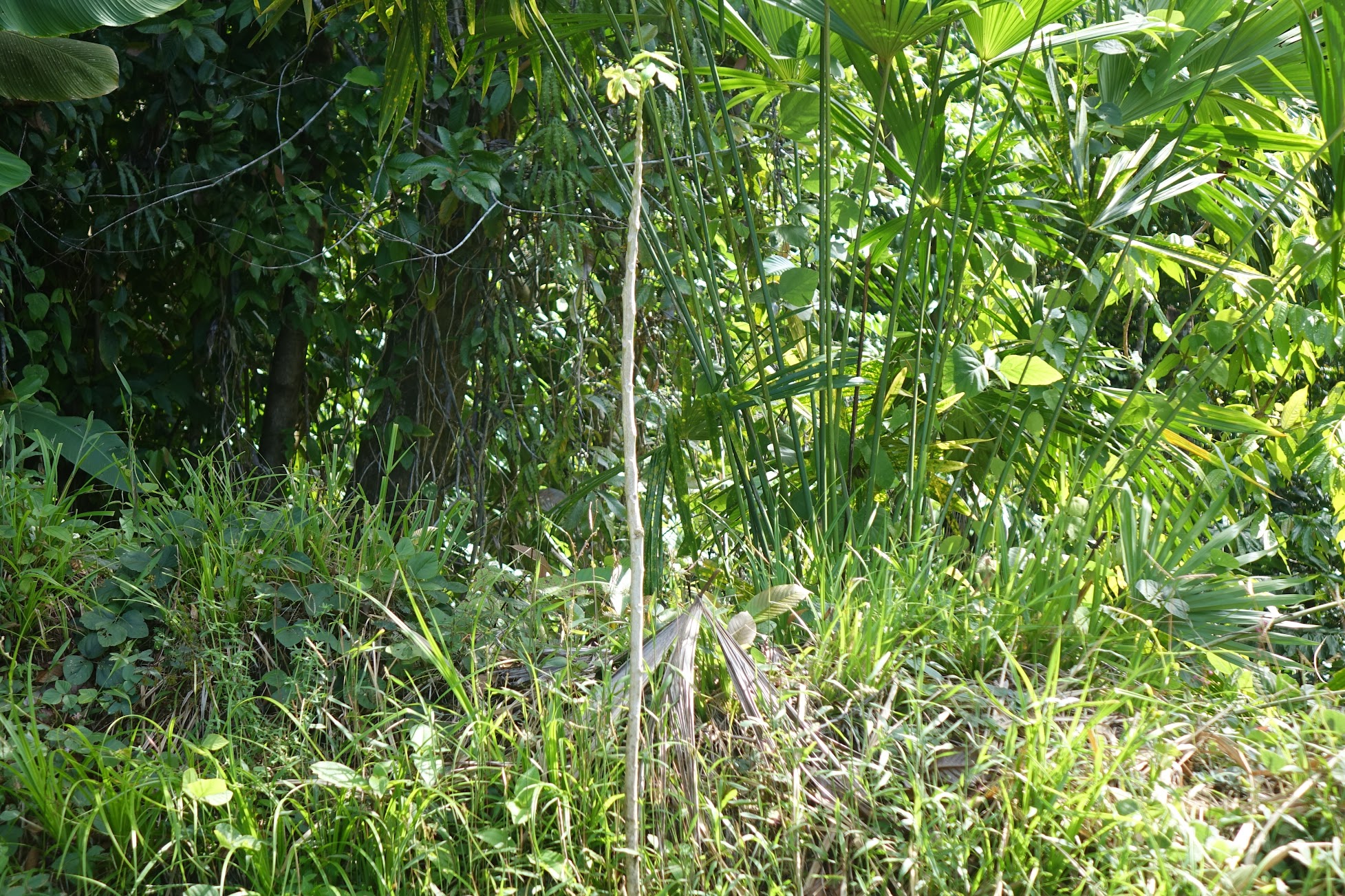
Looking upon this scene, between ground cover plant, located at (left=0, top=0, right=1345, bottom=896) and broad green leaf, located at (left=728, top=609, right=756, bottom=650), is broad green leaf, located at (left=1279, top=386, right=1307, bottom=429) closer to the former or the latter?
ground cover plant, located at (left=0, top=0, right=1345, bottom=896)

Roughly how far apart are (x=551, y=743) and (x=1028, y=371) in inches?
48.6

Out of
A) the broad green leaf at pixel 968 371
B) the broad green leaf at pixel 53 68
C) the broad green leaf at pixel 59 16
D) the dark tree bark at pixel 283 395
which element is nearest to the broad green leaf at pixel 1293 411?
the broad green leaf at pixel 968 371

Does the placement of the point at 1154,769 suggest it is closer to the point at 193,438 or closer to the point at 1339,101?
the point at 1339,101

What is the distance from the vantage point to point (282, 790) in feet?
4.77

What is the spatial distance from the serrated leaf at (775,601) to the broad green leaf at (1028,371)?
28.3 inches

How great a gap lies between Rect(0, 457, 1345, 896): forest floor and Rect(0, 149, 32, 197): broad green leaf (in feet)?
1.89

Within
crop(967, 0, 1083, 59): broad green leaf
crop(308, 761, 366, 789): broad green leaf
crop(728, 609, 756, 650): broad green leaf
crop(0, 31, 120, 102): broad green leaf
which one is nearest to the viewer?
crop(308, 761, 366, 789): broad green leaf

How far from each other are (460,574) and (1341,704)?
162 centimetres

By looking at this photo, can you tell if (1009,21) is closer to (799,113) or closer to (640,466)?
(799,113)

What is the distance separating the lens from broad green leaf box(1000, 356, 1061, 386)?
206 cm

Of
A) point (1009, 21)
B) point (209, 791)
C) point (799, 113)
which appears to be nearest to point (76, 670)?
point (209, 791)

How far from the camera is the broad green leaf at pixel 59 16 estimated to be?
185 cm

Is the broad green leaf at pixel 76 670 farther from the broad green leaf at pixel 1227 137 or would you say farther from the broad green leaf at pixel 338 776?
the broad green leaf at pixel 1227 137

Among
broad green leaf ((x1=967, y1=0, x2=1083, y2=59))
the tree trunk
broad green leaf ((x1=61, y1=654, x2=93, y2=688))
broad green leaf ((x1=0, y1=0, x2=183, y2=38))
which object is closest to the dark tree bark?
the tree trunk
